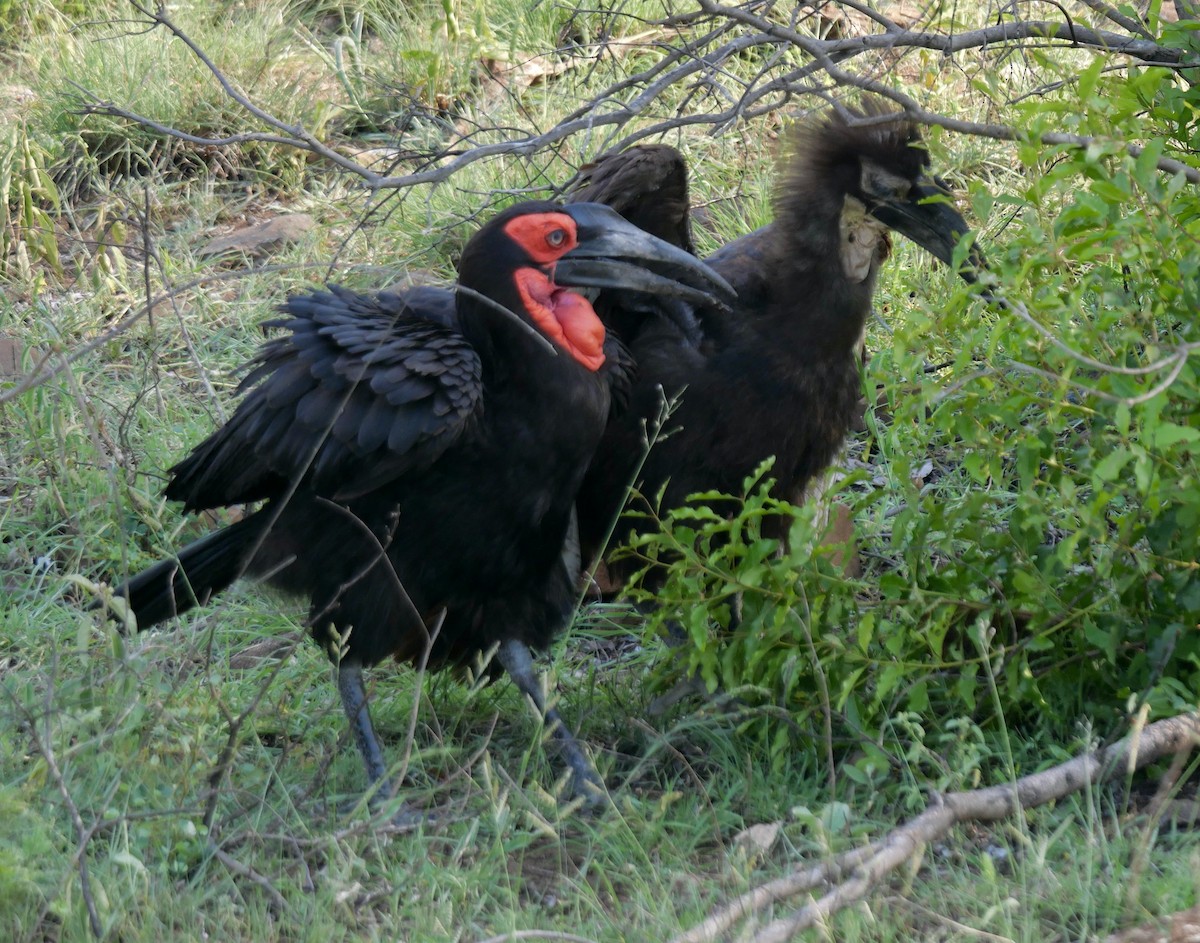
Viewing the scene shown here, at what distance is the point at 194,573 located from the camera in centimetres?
330

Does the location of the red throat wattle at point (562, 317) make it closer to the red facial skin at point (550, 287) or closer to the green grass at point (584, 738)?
the red facial skin at point (550, 287)

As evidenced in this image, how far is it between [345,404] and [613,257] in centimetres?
67

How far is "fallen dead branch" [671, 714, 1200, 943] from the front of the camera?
2.06 m

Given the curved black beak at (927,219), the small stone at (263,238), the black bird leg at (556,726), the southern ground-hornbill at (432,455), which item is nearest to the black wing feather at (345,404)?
the southern ground-hornbill at (432,455)

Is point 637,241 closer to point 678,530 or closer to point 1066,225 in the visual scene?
point 678,530

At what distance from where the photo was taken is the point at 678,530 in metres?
2.83

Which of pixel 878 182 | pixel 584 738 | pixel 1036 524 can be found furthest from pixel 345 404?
pixel 878 182

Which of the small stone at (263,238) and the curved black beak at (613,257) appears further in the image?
the small stone at (263,238)

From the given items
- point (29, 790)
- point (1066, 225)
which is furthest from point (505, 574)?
point (1066, 225)

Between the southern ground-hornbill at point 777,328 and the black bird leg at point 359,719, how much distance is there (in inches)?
28.5

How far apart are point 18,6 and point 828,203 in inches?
215

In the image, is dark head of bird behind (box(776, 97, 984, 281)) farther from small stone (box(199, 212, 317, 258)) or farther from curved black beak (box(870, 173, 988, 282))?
small stone (box(199, 212, 317, 258))

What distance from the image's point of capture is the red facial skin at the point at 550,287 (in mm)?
3137

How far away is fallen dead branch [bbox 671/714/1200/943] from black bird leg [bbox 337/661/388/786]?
40.4 inches
